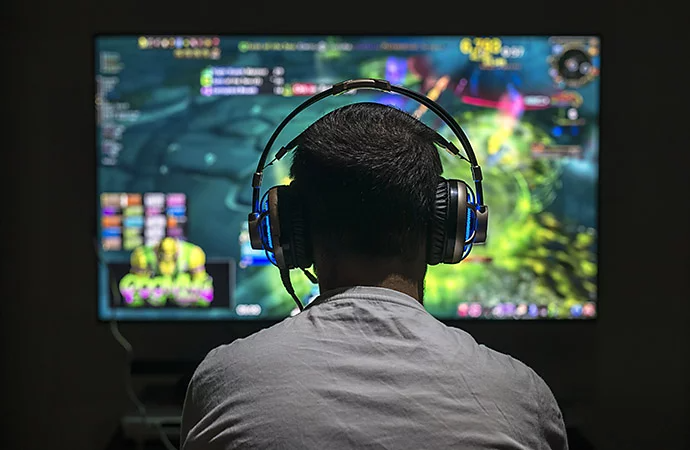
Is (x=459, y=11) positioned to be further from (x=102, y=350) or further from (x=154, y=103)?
(x=102, y=350)

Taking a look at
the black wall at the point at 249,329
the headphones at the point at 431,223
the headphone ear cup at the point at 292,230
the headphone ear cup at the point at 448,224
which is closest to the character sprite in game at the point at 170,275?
the black wall at the point at 249,329

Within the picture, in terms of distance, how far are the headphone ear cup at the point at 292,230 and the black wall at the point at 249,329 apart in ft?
5.66

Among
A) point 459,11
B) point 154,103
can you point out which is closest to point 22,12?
point 154,103

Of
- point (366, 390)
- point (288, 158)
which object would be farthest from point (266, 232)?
point (288, 158)

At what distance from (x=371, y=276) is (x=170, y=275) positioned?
6.07 feet

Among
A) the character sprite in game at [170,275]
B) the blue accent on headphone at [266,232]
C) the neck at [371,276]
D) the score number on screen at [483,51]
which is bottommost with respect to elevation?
the character sprite in game at [170,275]

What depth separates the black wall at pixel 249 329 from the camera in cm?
311

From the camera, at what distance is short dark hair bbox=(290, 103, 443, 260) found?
3.99ft

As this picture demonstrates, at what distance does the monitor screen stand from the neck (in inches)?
65.9

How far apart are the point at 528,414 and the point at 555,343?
214 cm

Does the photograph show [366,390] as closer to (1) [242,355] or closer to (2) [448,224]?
(1) [242,355]

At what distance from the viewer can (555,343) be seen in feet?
10.3

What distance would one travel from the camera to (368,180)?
1211 mm

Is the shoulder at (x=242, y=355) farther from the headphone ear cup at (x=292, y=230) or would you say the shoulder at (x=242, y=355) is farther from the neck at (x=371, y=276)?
the headphone ear cup at (x=292, y=230)
